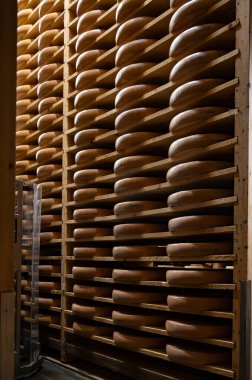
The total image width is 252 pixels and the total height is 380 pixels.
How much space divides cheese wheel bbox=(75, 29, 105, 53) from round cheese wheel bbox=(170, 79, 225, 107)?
141 centimetres

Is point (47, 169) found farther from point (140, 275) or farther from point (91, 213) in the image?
point (140, 275)

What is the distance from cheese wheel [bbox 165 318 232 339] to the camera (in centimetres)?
315

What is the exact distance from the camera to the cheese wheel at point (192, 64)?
10.6 feet

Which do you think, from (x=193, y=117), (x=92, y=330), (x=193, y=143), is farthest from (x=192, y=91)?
(x=92, y=330)

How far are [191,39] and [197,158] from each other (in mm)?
744

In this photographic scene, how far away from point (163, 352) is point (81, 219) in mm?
1436

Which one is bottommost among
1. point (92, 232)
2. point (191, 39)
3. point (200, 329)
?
point (200, 329)

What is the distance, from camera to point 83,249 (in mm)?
4566

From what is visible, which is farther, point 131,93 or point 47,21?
point 47,21

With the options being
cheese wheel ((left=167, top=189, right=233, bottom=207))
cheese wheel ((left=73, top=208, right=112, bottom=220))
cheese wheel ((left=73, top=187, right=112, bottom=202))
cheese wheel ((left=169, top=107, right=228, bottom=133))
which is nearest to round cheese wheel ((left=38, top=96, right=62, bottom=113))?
cheese wheel ((left=73, top=187, right=112, bottom=202))

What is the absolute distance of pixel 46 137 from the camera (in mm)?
5363

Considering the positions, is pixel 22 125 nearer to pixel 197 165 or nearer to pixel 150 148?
pixel 150 148

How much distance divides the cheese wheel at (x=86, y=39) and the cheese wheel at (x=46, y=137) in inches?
34.1

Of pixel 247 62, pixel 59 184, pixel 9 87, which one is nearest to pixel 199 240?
pixel 247 62
